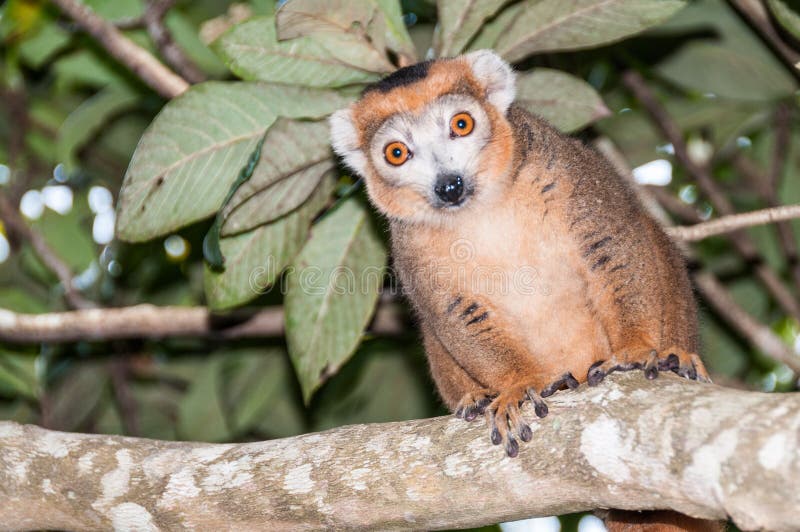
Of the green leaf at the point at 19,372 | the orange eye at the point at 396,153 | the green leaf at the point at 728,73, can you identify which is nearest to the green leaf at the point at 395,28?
the orange eye at the point at 396,153

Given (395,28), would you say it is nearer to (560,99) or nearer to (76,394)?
(560,99)

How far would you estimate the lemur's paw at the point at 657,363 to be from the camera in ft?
10.4

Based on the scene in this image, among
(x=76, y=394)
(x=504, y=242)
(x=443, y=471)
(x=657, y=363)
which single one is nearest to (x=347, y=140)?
(x=504, y=242)

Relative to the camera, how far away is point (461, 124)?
4.09 metres

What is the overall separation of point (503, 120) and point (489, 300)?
907 mm

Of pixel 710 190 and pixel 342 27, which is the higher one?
pixel 342 27

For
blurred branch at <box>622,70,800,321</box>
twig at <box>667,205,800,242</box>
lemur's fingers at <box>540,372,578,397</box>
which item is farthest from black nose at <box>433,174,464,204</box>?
blurred branch at <box>622,70,800,321</box>

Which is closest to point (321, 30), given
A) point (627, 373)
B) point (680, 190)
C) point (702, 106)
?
point (627, 373)

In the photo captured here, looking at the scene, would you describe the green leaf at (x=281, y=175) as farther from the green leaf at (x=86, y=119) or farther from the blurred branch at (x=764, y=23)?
the blurred branch at (x=764, y=23)

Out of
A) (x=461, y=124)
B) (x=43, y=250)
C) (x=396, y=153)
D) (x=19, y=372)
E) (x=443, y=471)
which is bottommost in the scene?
(x=19, y=372)

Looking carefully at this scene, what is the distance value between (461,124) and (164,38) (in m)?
1.78

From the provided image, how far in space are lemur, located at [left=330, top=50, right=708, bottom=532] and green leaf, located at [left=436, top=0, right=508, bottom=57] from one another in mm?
108

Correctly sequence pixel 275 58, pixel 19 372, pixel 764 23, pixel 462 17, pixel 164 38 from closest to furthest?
pixel 275 58 < pixel 462 17 < pixel 764 23 < pixel 164 38 < pixel 19 372

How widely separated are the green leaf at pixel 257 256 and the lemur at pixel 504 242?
1.28 ft
